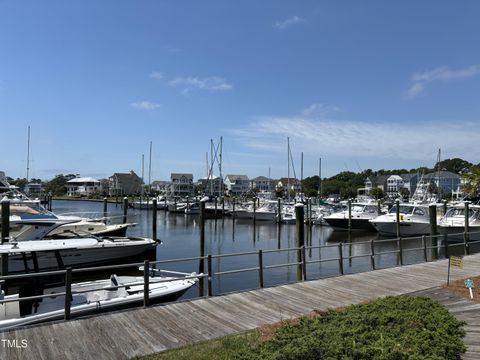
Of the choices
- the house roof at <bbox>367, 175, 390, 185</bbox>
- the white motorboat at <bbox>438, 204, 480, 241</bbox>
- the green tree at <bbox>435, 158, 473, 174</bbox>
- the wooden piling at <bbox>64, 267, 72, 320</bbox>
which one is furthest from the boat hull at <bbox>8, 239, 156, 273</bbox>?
the green tree at <bbox>435, 158, 473, 174</bbox>

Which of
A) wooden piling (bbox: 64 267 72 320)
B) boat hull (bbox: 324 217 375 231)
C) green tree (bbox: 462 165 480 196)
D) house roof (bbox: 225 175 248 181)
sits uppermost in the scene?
house roof (bbox: 225 175 248 181)

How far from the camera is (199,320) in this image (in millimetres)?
8812

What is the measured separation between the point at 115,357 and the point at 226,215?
6720 centimetres

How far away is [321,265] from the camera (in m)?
25.3

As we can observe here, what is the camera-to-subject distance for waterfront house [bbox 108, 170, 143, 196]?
16793 centimetres

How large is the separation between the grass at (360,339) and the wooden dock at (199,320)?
1.92 ft

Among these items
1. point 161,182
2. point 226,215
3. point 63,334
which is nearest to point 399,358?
point 63,334

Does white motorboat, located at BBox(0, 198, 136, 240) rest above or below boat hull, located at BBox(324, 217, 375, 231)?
above

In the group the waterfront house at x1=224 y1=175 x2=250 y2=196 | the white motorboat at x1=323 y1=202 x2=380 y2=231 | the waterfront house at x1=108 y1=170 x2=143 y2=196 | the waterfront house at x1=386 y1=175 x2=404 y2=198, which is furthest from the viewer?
the waterfront house at x1=224 y1=175 x2=250 y2=196

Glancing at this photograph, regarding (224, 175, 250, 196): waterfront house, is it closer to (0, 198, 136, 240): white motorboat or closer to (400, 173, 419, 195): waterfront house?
(400, 173, 419, 195): waterfront house

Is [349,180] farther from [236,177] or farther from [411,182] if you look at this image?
[236,177]

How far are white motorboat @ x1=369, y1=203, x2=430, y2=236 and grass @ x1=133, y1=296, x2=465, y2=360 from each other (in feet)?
120

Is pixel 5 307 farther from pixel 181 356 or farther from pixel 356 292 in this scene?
pixel 356 292

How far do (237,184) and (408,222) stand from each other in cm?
13491
